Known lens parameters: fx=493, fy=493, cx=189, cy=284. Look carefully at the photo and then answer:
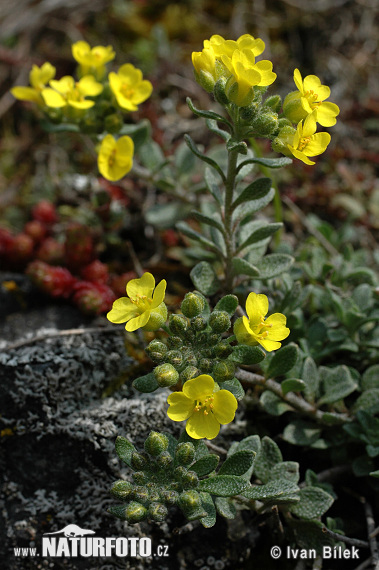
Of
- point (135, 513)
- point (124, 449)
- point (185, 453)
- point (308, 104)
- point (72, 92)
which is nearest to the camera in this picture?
point (135, 513)

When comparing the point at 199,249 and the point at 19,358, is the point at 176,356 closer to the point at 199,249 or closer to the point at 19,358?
the point at 19,358

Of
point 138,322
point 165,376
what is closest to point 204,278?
point 138,322

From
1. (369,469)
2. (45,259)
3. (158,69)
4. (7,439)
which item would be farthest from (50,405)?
(158,69)

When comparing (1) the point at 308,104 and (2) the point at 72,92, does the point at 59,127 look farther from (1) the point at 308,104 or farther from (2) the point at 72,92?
(1) the point at 308,104

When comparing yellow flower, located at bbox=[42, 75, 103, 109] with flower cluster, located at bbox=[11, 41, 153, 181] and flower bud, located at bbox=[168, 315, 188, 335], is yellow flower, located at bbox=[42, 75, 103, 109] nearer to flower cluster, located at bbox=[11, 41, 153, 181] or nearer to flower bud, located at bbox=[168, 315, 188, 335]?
flower cluster, located at bbox=[11, 41, 153, 181]

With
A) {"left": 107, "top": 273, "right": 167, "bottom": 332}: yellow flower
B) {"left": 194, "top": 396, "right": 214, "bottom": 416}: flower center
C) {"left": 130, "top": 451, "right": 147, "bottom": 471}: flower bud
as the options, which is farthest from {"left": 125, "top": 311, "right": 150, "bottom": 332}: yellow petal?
{"left": 130, "top": 451, "right": 147, "bottom": 471}: flower bud

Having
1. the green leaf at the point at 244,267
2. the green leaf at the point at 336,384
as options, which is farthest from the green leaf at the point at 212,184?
the green leaf at the point at 336,384
